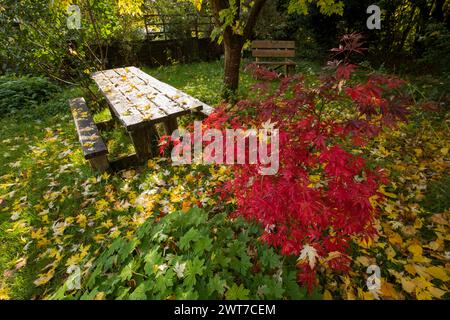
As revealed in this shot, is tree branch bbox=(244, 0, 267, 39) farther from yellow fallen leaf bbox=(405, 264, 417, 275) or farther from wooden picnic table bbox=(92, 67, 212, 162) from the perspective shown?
yellow fallen leaf bbox=(405, 264, 417, 275)

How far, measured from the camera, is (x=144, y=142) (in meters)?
3.90

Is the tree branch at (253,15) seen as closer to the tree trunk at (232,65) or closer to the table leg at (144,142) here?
the tree trunk at (232,65)

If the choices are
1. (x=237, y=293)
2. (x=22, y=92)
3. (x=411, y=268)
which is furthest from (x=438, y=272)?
(x=22, y=92)

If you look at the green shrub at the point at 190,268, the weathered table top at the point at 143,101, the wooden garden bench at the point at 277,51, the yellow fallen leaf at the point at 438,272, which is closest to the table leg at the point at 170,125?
the weathered table top at the point at 143,101

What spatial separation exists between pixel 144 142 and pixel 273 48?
5.70 metres

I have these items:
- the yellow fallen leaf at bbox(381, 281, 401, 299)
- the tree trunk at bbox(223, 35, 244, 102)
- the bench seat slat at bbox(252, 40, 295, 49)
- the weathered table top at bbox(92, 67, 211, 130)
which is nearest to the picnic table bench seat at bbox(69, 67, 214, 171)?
the weathered table top at bbox(92, 67, 211, 130)

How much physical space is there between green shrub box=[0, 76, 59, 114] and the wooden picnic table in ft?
11.5

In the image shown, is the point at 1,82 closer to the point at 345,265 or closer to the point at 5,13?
the point at 5,13

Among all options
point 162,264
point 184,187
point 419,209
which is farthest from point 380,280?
point 184,187

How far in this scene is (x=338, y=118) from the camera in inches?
197

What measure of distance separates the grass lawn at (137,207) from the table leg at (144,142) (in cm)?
18

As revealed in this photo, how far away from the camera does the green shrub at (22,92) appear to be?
263 inches

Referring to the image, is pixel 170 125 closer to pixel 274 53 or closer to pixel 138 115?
pixel 138 115

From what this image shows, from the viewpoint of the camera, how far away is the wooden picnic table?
338 cm
